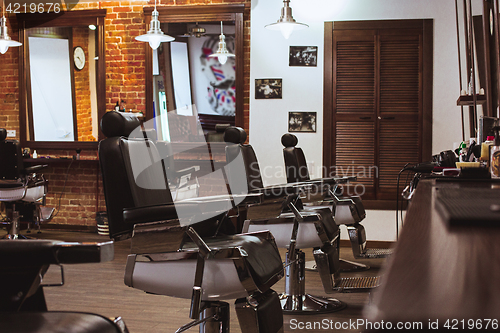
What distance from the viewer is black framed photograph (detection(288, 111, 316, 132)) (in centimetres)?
538

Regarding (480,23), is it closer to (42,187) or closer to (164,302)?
(164,302)

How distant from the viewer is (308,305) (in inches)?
120

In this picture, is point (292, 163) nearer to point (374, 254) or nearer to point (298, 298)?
point (374, 254)

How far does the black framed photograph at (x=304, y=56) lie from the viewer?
5363mm

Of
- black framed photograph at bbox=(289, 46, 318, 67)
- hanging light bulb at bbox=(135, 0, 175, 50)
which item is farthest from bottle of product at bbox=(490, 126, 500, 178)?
hanging light bulb at bbox=(135, 0, 175, 50)

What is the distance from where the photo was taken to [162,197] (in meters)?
2.13

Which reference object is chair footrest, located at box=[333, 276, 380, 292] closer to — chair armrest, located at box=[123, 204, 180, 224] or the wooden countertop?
chair armrest, located at box=[123, 204, 180, 224]

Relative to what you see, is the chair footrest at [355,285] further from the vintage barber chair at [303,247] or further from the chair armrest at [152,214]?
the chair armrest at [152,214]

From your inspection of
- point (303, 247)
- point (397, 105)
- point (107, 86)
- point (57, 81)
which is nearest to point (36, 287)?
point (303, 247)

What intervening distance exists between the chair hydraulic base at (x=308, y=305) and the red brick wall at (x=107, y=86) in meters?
3.12

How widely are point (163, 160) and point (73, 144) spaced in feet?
14.9

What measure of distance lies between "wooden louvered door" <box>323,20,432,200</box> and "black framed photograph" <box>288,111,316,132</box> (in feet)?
0.56

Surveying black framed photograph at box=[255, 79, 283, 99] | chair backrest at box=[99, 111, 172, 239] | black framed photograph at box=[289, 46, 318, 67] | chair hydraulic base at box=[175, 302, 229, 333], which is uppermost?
black framed photograph at box=[289, 46, 318, 67]

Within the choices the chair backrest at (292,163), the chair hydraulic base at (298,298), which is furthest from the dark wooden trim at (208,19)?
the chair hydraulic base at (298,298)
